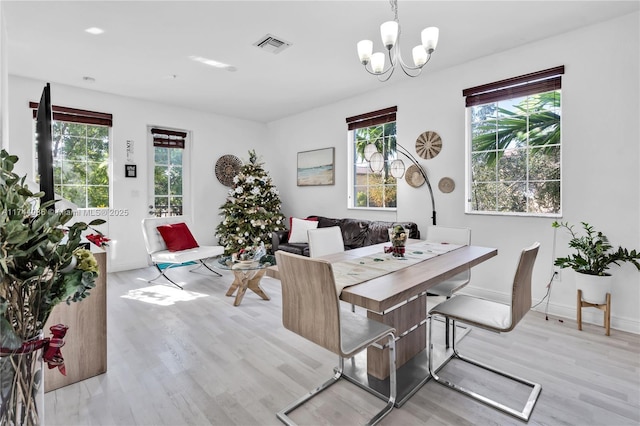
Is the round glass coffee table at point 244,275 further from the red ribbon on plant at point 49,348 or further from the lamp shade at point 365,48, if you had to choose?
the red ribbon on plant at point 49,348

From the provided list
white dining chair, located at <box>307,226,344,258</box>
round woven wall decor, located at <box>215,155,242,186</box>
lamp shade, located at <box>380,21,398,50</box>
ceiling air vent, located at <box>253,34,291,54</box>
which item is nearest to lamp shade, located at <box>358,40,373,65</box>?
lamp shade, located at <box>380,21,398,50</box>

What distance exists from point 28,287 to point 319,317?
1121 millimetres

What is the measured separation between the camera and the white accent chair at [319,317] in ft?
5.04

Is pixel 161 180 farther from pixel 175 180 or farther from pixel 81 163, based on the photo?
pixel 81 163

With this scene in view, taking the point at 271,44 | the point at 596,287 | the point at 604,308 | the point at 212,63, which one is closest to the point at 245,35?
the point at 271,44

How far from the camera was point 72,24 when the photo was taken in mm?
2891

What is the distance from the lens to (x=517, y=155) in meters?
3.50

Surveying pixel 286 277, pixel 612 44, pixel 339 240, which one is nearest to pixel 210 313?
pixel 339 240

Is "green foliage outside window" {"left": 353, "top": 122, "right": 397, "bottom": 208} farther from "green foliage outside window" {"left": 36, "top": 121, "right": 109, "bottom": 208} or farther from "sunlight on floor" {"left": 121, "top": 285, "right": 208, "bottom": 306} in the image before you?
"green foliage outside window" {"left": 36, "top": 121, "right": 109, "bottom": 208}

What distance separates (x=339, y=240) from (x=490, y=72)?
2.52 m

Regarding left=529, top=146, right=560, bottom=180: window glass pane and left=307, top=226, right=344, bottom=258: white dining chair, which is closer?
left=307, top=226, right=344, bottom=258: white dining chair

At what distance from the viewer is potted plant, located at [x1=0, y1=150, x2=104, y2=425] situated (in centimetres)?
77

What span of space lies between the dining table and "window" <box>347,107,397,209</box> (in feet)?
7.14

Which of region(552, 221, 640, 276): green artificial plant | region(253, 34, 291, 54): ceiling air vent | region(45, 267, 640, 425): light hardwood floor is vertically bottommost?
region(45, 267, 640, 425): light hardwood floor
